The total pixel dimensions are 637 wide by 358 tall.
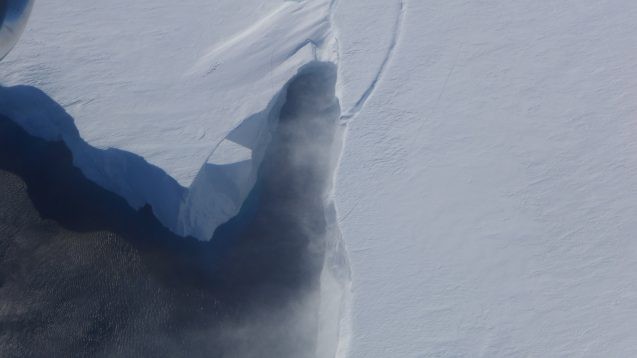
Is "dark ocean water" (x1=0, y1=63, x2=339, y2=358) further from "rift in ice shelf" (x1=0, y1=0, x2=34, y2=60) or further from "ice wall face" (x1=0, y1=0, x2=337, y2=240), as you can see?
"rift in ice shelf" (x1=0, y1=0, x2=34, y2=60)

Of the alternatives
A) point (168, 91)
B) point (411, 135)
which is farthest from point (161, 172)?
point (411, 135)

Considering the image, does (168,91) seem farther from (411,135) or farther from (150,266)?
(411,135)

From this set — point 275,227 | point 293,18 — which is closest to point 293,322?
point 275,227

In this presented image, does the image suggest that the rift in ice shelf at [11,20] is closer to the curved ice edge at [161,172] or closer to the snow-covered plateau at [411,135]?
the snow-covered plateau at [411,135]

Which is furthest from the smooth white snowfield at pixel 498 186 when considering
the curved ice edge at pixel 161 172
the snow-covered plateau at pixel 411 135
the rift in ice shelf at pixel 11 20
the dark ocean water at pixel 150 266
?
the rift in ice shelf at pixel 11 20

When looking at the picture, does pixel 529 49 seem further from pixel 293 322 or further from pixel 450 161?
pixel 293 322

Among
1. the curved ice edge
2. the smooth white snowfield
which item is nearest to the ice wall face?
the curved ice edge
